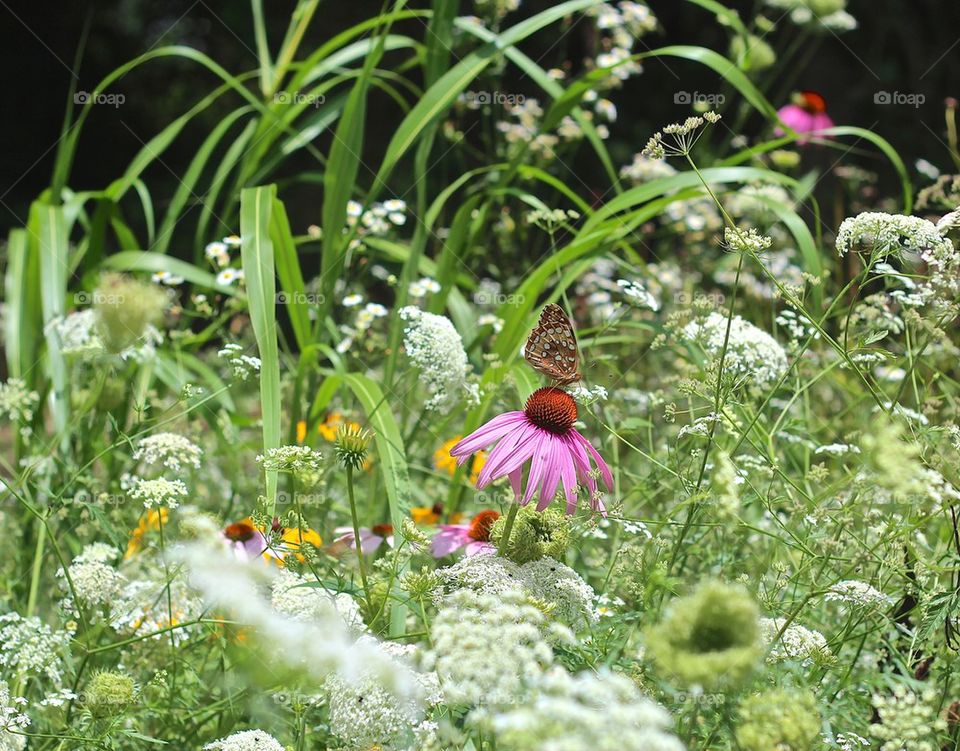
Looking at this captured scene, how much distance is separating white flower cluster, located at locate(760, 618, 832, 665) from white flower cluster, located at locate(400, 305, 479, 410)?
0.76m

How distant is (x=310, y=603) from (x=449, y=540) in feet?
1.33

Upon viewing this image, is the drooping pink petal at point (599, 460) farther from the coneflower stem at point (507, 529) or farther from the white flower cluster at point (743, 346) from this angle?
the white flower cluster at point (743, 346)

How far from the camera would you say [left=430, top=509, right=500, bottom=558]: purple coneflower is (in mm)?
1899

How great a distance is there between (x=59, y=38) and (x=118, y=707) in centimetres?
634

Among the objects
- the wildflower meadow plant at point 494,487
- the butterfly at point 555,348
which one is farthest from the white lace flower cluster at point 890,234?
the butterfly at point 555,348

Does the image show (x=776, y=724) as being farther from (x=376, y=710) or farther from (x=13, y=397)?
(x=13, y=397)

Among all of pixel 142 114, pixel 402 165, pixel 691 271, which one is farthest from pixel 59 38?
pixel 691 271

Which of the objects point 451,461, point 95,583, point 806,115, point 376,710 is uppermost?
point 806,115

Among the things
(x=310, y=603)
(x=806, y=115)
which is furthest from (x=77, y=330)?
(x=806, y=115)

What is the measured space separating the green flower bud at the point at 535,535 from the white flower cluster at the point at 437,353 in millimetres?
399

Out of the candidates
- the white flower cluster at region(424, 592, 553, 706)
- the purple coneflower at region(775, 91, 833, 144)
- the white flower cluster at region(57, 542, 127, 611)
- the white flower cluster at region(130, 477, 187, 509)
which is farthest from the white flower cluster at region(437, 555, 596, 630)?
the purple coneflower at region(775, 91, 833, 144)

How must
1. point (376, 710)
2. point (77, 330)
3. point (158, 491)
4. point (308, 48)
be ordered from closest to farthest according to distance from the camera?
point (376, 710) → point (158, 491) → point (77, 330) → point (308, 48)

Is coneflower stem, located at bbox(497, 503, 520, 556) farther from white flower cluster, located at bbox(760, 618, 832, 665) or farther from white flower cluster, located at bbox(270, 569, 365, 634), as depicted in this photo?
white flower cluster, located at bbox(760, 618, 832, 665)

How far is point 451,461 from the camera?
8.83 feet
